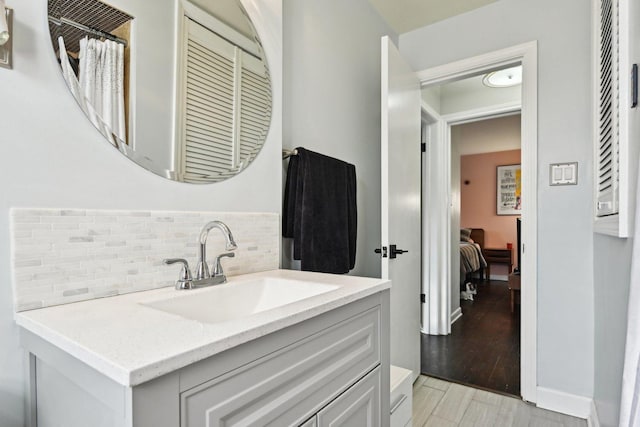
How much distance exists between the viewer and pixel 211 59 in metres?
1.17

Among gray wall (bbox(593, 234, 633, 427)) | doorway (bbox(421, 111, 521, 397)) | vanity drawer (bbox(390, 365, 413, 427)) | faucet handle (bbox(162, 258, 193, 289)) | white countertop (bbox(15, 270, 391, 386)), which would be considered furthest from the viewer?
doorway (bbox(421, 111, 521, 397))

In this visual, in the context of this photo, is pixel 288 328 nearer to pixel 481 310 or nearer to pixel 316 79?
pixel 316 79

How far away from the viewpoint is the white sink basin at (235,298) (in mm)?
895

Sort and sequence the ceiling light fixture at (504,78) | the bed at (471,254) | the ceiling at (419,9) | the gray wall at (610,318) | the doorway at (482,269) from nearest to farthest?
the gray wall at (610,318), the ceiling at (419,9), the doorway at (482,269), the ceiling light fixture at (504,78), the bed at (471,254)

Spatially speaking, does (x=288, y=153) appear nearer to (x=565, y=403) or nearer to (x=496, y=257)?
(x=565, y=403)

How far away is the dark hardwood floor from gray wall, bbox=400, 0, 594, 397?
1.19 ft

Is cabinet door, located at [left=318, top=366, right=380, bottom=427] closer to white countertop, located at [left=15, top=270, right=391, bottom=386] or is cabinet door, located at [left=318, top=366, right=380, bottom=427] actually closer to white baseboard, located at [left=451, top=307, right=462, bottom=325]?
white countertop, located at [left=15, top=270, right=391, bottom=386]

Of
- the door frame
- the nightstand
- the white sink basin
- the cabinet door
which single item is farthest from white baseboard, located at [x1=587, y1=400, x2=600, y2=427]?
the nightstand

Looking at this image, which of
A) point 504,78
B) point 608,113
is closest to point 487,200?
point 504,78

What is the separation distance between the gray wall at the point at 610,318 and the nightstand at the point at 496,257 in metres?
4.31

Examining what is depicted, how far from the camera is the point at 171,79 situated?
1.03 meters

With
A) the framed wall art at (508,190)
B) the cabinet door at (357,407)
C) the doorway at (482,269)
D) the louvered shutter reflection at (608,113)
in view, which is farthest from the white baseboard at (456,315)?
the framed wall art at (508,190)

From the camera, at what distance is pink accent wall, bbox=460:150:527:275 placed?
19.5 ft

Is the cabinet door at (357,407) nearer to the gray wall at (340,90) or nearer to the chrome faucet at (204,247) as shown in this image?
the chrome faucet at (204,247)
